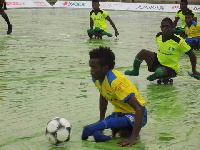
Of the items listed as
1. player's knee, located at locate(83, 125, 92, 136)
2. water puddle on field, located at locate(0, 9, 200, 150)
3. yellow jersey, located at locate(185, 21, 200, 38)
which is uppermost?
yellow jersey, located at locate(185, 21, 200, 38)

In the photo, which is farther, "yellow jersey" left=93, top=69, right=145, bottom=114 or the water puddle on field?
the water puddle on field

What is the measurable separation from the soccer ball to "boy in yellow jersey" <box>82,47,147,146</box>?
0.61ft

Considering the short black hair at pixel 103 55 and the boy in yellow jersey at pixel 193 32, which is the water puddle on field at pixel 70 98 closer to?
the short black hair at pixel 103 55

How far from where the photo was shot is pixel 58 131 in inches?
201

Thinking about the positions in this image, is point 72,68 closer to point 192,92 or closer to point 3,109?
point 192,92

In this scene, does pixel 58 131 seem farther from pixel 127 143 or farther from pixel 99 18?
pixel 99 18

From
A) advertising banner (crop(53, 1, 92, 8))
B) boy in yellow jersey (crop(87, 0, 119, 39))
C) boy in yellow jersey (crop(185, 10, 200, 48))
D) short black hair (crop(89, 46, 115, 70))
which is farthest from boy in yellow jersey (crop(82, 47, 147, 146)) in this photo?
advertising banner (crop(53, 1, 92, 8))

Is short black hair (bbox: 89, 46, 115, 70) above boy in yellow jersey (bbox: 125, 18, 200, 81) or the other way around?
above

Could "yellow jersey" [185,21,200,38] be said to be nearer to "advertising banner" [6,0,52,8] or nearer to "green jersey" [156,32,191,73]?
"green jersey" [156,32,191,73]

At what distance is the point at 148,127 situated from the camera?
5.94 m

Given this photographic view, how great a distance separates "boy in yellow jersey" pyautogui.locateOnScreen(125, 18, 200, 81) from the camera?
342 inches

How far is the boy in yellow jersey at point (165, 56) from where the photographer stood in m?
8.70

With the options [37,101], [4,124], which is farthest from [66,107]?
[4,124]

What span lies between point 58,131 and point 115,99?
72 cm
